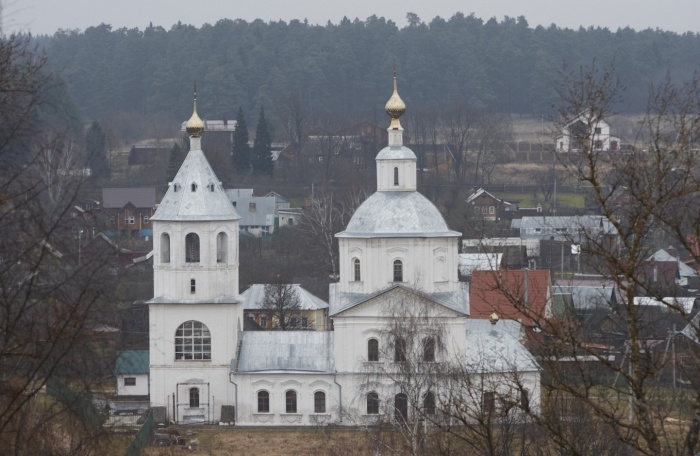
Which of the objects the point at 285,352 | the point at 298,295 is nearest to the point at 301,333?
the point at 285,352

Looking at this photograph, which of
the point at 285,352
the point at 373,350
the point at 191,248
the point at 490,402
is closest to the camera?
the point at 490,402

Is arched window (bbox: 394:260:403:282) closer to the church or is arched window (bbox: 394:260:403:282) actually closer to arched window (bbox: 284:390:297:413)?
the church

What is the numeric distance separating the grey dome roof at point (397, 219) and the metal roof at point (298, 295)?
9.84 metres

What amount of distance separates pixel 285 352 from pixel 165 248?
3582 mm

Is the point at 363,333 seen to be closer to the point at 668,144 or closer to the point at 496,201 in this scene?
the point at 668,144

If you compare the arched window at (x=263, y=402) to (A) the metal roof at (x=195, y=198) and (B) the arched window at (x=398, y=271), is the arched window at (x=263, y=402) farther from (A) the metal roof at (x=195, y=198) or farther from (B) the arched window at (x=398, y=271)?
(A) the metal roof at (x=195, y=198)

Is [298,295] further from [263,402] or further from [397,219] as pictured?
[397,219]

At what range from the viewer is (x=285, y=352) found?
35.9 meters

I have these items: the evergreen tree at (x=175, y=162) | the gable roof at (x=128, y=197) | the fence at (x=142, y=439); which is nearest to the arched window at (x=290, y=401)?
the fence at (x=142, y=439)

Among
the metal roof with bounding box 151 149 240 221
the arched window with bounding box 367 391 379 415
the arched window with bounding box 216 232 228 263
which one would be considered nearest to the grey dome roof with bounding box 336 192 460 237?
the arched window with bounding box 216 232 228 263

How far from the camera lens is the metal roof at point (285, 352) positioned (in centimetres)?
3553

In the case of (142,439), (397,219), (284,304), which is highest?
(397,219)

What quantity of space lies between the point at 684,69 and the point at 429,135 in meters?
34.8

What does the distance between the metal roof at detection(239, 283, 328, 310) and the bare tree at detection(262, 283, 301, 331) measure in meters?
0.27
